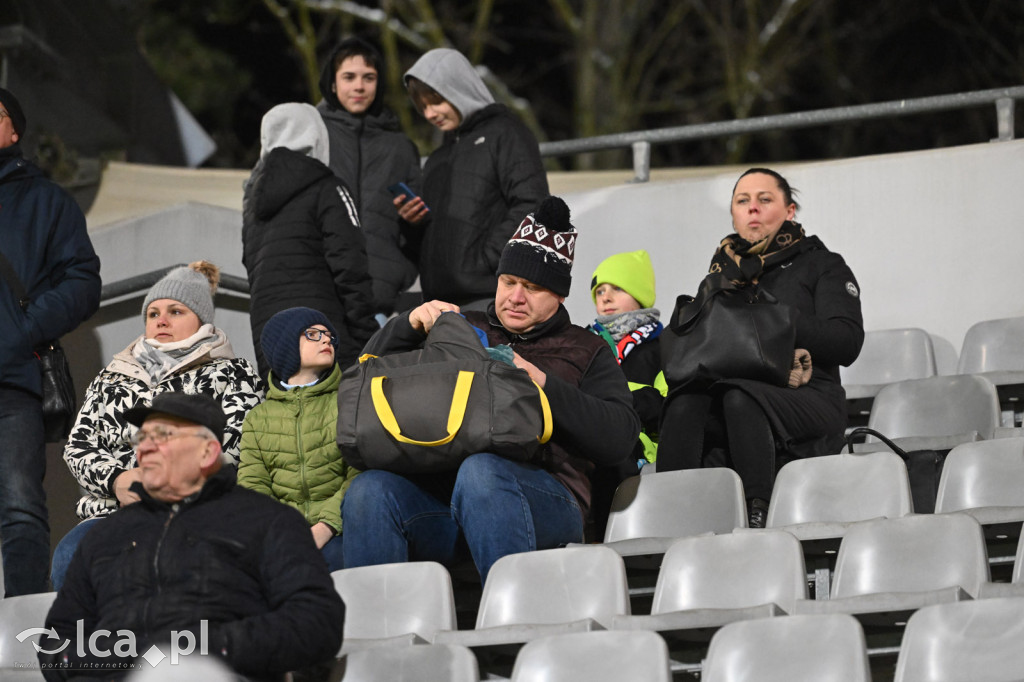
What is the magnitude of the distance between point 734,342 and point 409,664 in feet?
5.07

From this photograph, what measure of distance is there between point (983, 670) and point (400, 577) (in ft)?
4.24

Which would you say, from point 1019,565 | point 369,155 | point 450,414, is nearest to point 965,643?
point 1019,565

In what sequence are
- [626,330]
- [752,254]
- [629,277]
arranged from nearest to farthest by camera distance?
[752,254]
[626,330]
[629,277]

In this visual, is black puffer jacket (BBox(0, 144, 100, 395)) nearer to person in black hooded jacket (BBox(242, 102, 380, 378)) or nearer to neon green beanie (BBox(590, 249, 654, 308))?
person in black hooded jacket (BBox(242, 102, 380, 378))

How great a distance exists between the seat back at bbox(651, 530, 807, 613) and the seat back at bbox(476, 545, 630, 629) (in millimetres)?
134

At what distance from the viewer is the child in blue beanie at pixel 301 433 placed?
3.98m

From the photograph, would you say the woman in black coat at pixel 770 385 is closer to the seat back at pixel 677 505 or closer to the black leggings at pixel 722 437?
the black leggings at pixel 722 437

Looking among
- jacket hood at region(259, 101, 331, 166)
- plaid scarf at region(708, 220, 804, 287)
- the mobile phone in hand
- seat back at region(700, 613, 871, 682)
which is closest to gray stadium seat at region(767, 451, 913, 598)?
plaid scarf at region(708, 220, 804, 287)

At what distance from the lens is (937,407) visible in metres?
4.75

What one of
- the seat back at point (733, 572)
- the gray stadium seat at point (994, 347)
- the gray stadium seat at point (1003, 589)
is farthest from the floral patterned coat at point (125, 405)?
the gray stadium seat at point (994, 347)

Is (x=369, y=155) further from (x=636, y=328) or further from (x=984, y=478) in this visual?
(x=984, y=478)

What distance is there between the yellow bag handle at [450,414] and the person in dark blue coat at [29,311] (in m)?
1.23

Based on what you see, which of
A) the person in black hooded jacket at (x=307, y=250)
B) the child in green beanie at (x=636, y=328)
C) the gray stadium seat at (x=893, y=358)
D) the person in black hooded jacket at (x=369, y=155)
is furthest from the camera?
the gray stadium seat at (x=893, y=358)

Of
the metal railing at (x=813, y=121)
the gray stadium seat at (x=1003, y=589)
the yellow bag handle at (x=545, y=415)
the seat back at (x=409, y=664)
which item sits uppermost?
the metal railing at (x=813, y=121)
